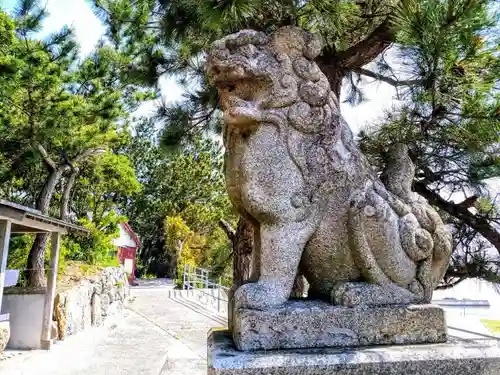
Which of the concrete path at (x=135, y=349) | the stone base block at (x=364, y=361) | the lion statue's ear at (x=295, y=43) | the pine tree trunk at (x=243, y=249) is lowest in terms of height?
the concrete path at (x=135, y=349)

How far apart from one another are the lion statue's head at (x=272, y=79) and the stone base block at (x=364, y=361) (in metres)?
0.89

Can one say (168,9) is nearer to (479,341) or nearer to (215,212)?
(479,341)

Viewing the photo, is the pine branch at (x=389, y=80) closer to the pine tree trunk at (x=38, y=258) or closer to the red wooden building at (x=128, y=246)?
the pine tree trunk at (x=38, y=258)

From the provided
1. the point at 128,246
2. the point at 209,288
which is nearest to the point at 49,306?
the point at 209,288

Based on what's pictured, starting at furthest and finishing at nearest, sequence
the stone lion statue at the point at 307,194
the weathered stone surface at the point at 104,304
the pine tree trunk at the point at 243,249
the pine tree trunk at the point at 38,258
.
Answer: the weathered stone surface at the point at 104,304
the pine tree trunk at the point at 38,258
the pine tree trunk at the point at 243,249
the stone lion statue at the point at 307,194

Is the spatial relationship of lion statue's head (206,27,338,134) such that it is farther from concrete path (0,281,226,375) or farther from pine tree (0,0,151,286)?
pine tree (0,0,151,286)

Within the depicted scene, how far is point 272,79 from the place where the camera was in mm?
1898

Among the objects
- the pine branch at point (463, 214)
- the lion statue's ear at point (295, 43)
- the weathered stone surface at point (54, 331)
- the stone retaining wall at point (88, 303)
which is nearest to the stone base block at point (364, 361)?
the lion statue's ear at point (295, 43)

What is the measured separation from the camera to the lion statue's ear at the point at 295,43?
77.2 inches

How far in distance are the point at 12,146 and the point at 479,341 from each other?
9042mm

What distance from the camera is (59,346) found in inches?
303

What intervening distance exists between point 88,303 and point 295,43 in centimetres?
924

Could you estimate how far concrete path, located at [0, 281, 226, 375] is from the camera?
5949mm

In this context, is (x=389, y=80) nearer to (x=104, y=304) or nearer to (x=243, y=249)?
(x=243, y=249)
